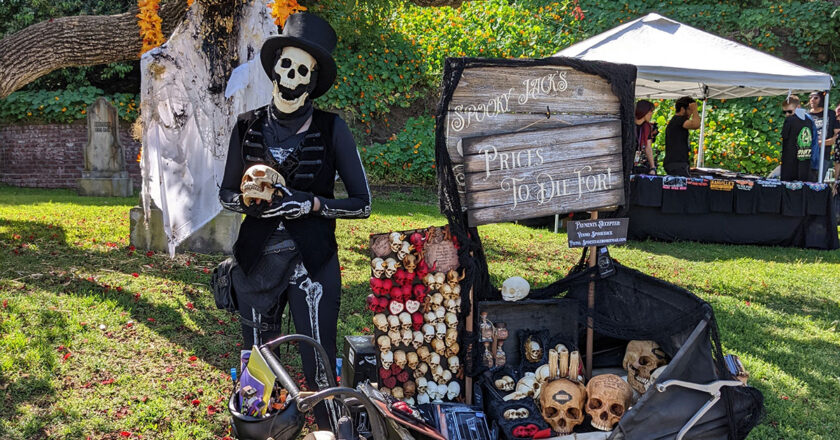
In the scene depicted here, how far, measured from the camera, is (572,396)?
3.18 m

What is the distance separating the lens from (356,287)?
6105mm

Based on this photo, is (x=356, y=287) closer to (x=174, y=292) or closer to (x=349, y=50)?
(x=174, y=292)

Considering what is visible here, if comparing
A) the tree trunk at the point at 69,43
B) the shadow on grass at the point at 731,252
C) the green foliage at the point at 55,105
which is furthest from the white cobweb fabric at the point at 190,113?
the green foliage at the point at 55,105

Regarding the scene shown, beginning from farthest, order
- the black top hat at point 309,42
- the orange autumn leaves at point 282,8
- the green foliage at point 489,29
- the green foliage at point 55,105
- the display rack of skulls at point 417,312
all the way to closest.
Answer: the green foliage at point 489,29 < the green foliage at point 55,105 < the orange autumn leaves at point 282,8 < the display rack of skulls at point 417,312 < the black top hat at point 309,42

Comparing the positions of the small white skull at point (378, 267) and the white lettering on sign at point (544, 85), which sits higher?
the white lettering on sign at point (544, 85)

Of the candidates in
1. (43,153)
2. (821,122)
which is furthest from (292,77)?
(43,153)

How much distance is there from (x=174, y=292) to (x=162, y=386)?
188 cm

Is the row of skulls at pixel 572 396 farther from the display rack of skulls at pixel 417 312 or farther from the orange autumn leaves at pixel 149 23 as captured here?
the orange autumn leaves at pixel 149 23

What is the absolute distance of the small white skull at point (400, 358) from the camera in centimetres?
320

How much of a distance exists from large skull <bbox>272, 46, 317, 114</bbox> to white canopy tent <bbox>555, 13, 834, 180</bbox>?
6027mm

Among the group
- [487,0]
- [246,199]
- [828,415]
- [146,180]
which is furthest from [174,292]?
[487,0]

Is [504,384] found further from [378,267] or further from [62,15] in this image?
[62,15]

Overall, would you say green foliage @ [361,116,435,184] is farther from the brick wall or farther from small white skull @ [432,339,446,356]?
small white skull @ [432,339,446,356]

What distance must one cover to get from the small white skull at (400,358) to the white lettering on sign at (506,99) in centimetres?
115
